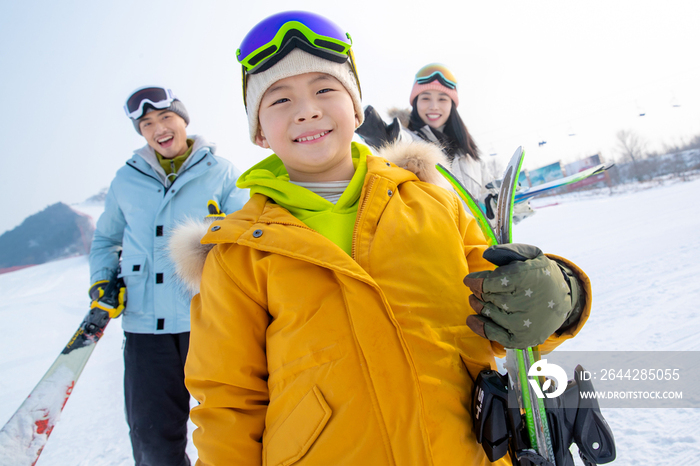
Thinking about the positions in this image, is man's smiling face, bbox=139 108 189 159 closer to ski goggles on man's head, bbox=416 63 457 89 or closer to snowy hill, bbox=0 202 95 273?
ski goggles on man's head, bbox=416 63 457 89

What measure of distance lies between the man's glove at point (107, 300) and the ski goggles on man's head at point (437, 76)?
3003 millimetres

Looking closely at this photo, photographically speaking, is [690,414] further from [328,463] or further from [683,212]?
[683,212]

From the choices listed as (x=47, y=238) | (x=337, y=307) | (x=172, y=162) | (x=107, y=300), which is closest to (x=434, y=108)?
(x=172, y=162)

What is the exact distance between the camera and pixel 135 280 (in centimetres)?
225

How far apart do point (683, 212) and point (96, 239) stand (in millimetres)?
12442

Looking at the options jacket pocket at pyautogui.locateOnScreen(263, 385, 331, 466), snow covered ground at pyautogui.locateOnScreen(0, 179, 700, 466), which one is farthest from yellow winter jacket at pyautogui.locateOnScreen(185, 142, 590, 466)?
snow covered ground at pyautogui.locateOnScreen(0, 179, 700, 466)

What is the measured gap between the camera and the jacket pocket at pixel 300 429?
0.91 m

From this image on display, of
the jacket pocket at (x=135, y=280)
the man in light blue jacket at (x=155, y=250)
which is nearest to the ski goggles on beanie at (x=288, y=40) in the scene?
the man in light blue jacket at (x=155, y=250)

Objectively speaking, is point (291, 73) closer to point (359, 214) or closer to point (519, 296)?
point (359, 214)

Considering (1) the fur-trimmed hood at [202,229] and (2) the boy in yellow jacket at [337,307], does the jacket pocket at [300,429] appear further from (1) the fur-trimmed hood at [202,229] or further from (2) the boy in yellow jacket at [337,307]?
(1) the fur-trimmed hood at [202,229]

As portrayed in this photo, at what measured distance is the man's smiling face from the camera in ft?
7.84

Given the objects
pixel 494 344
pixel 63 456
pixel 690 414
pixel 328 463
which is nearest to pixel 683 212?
pixel 690 414

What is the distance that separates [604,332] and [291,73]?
3.85 meters

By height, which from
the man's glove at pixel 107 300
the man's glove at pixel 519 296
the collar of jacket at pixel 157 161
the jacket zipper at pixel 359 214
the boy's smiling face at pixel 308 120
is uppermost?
the collar of jacket at pixel 157 161
